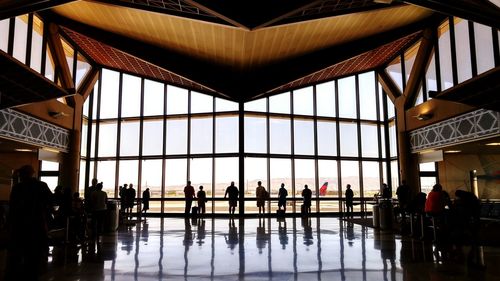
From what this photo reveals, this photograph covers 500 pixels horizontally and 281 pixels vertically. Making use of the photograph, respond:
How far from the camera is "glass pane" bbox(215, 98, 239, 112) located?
19.0 meters

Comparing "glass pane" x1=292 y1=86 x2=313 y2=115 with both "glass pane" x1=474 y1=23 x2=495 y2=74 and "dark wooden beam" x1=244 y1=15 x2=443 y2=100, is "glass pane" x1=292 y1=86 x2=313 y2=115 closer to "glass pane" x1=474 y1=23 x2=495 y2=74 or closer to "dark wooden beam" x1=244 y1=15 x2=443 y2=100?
"dark wooden beam" x1=244 y1=15 x2=443 y2=100

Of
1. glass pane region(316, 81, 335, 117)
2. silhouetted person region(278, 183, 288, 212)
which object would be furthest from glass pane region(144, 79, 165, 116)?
glass pane region(316, 81, 335, 117)

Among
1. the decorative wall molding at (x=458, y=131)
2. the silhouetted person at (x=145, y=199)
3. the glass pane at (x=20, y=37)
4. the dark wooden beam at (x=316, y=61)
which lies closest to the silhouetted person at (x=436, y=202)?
the decorative wall molding at (x=458, y=131)

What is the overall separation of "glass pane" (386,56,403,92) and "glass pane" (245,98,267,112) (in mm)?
6717

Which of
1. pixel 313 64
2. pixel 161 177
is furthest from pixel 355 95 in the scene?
pixel 161 177

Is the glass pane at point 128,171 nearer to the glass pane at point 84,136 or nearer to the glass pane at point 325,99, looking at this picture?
the glass pane at point 84,136

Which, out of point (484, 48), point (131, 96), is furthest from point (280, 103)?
point (484, 48)

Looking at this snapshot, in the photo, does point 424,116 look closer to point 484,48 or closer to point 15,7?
point 484,48

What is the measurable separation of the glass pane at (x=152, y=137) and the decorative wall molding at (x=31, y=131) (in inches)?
148

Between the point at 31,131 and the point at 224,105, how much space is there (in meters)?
8.76

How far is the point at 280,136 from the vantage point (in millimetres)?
19203

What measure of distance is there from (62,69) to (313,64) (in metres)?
10.7

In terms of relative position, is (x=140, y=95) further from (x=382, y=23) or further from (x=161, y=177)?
(x=382, y=23)

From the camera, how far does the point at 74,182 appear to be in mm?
16234
